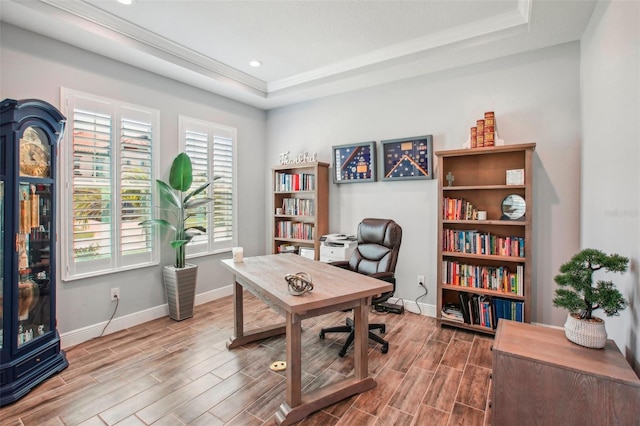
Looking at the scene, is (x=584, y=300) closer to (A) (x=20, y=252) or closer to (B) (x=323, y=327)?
(B) (x=323, y=327)

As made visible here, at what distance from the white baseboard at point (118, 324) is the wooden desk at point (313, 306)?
1.46 m

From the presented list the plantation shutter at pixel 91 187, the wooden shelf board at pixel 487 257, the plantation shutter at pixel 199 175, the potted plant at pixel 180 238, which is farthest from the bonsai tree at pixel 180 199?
the wooden shelf board at pixel 487 257

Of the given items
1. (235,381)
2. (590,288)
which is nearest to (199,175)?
(235,381)

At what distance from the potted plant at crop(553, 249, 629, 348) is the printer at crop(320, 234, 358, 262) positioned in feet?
7.27

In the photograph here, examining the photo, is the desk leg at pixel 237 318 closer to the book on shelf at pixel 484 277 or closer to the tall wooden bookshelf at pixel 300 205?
the tall wooden bookshelf at pixel 300 205

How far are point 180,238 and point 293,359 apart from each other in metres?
2.17

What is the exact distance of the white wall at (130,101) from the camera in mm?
2518

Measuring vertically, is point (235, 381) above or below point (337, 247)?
below

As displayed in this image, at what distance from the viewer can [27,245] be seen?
2.20 metres

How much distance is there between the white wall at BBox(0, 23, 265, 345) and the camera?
2.52m

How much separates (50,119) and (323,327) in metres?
2.89

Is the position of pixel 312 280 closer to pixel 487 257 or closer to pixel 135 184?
pixel 487 257

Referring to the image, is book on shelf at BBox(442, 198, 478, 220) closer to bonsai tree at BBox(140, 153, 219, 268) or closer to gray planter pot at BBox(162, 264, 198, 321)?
bonsai tree at BBox(140, 153, 219, 268)

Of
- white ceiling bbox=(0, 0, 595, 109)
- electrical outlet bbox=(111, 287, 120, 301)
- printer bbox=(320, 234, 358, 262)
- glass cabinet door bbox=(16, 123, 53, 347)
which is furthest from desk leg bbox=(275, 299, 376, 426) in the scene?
white ceiling bbox=(0, 0, 595, 109)
